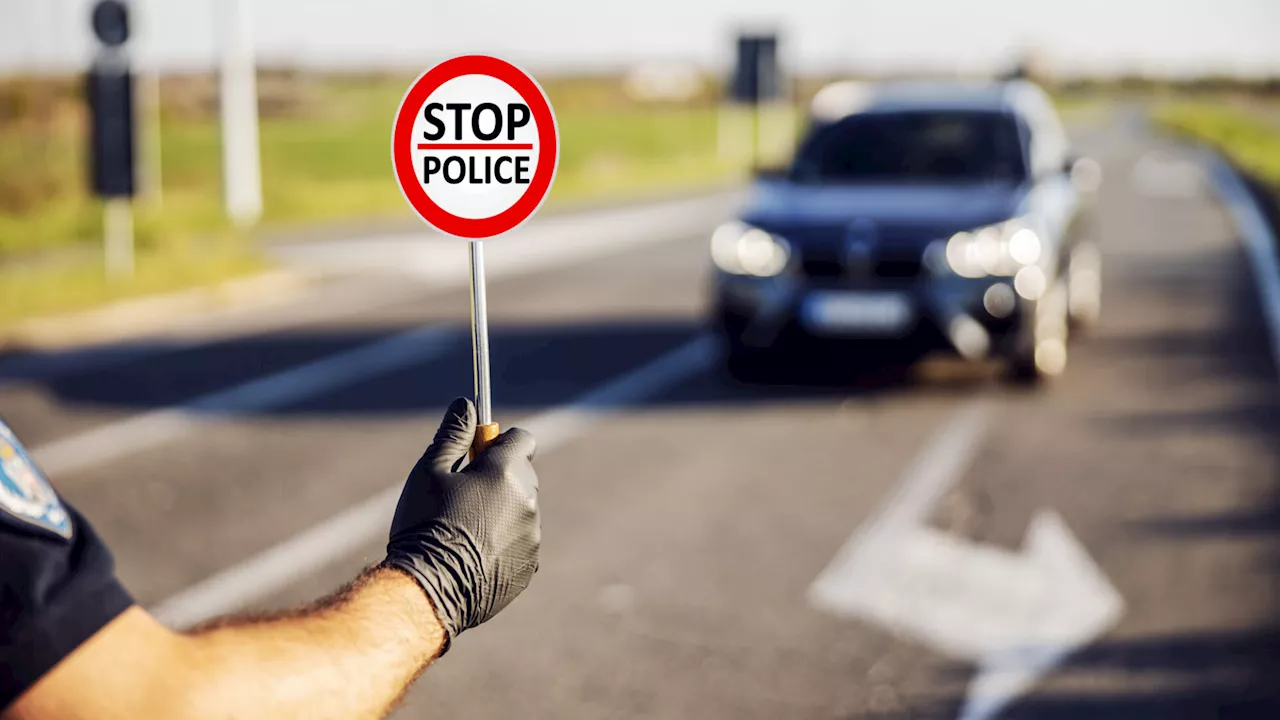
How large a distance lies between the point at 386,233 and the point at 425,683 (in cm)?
1704

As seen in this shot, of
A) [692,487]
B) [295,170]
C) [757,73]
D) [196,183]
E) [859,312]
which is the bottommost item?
[295,170]

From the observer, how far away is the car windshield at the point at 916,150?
383 inches

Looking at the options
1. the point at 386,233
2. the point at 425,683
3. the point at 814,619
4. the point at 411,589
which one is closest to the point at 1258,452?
the point at 814,619

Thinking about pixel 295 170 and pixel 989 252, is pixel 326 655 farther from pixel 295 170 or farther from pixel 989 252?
pixel 295 170

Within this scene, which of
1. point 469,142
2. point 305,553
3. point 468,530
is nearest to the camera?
point 468,530

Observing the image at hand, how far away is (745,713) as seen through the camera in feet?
13.9

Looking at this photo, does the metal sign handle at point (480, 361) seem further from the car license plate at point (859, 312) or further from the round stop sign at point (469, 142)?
the car license plate at point (859, 312)

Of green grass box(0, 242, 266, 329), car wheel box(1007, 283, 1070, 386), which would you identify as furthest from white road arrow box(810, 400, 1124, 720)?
green grass box(0, 242, 266, 329)

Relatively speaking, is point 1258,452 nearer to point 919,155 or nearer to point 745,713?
point 919,155

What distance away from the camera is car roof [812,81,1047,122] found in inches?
398

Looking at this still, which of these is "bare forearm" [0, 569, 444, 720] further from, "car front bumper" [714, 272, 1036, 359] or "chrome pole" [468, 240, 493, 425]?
"car front bumper" [714, 272, 1036, 359]

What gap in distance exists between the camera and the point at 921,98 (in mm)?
10383

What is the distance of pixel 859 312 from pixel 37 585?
7.64 meters

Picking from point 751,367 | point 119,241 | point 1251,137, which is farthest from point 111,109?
point 1251,137
